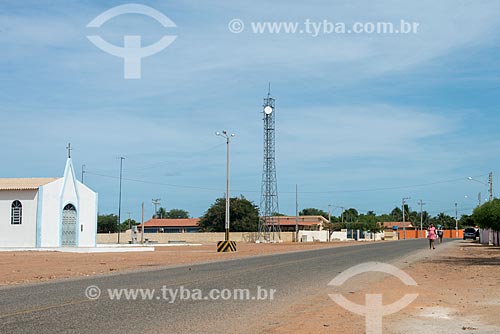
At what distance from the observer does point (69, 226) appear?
57.4 metres

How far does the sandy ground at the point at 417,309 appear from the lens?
11.3 metres

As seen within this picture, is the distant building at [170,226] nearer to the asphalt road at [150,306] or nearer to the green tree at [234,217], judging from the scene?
the green tree at [234,217]

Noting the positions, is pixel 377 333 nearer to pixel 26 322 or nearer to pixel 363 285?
pixel 26 322

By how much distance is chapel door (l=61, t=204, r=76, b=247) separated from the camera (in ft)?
187

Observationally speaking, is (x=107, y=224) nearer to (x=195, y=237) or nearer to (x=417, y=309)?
(x=195, y=237)

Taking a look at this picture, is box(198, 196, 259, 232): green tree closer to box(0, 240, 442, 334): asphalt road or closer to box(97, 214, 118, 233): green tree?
box(97, 214, 118, 233): green tree

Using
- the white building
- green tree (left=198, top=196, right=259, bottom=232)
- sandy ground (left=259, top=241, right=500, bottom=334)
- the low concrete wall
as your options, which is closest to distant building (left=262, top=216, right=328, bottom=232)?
green tree (left=198, top=196, right=259, bottom=232)

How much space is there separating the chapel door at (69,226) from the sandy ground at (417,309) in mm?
40211

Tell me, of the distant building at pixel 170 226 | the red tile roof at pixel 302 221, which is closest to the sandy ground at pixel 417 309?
the red tile roof at pixel 302 221

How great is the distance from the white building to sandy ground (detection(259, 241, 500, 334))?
38.8m

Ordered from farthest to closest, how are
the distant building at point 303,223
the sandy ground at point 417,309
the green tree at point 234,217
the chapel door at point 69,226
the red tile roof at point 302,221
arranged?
the red tile roof at point 302,221
the distant building at point 303,223
the green tree at point 234,217
the chapel door at point 69,226
the sandy ground at point 417,309

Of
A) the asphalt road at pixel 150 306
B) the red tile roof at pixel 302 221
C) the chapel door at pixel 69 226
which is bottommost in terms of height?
the asphalt road at pixel 150 306

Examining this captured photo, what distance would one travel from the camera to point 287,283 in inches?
792

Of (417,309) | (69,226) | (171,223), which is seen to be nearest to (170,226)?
(171,223)
